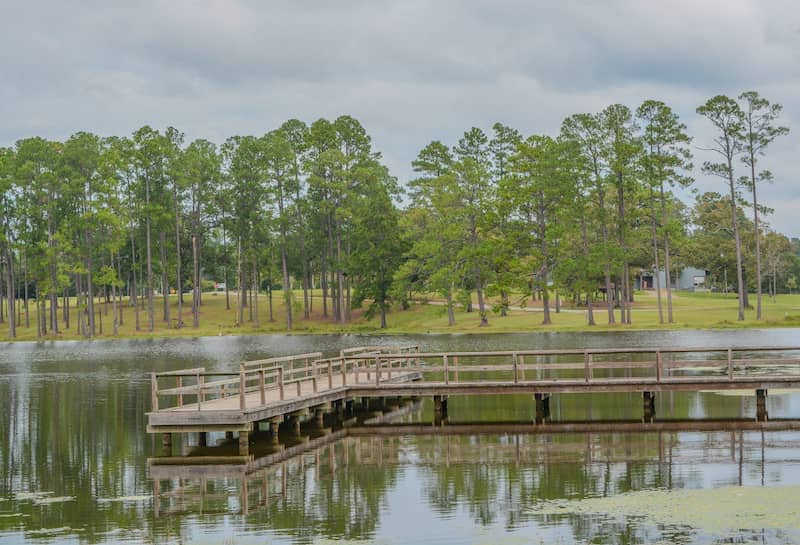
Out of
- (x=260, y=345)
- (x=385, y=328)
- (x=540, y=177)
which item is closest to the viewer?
(x=260, y=345)

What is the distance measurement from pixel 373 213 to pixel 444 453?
240 ft

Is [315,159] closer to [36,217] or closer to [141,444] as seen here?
[36,217]

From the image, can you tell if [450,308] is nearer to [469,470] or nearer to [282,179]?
[282,179]

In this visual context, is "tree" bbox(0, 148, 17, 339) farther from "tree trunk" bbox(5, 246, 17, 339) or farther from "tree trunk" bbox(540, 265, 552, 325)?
"tree trunk" bbox(540, 265, 552, 325)

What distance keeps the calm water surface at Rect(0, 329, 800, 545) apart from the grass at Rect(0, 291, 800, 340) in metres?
49.0

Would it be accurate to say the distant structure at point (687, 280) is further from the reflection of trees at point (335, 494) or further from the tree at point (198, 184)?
the reflection of trees at point (335, 494)

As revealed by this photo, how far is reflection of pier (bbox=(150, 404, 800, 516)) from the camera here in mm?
20750

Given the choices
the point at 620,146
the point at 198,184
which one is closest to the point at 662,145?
the point at 620,146

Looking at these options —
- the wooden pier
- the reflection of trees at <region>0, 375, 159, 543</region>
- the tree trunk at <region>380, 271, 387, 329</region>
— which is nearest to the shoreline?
the tree trunk at <region>380, 271, 387, 329</region>

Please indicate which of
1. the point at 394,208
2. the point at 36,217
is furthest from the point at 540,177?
the point at 36,217

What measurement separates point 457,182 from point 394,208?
37.3 feet

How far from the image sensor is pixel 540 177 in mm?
86188

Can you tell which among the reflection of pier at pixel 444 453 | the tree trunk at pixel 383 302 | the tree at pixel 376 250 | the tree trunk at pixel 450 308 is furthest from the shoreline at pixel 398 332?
the reflection of pier at pixel 444 453

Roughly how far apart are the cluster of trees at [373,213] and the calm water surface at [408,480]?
52811 millimetres
